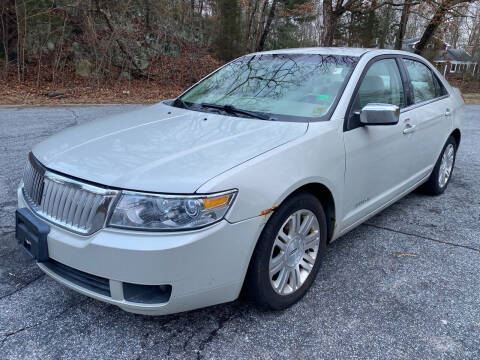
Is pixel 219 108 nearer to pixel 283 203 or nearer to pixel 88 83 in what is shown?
pixel 283 203

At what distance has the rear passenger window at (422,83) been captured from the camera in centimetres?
399

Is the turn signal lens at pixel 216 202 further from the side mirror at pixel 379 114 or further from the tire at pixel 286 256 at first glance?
the side mirror at pixel 379 114

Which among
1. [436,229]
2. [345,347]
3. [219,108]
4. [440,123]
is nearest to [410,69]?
[440,123]

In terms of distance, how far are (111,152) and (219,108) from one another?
1.09 metres

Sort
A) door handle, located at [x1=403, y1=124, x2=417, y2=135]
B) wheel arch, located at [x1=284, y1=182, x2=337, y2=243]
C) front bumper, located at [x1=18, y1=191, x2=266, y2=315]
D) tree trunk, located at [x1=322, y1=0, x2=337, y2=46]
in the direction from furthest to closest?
tree trunk, located at [x1=322, y1=0, x2=337, y2=46], door handle, located at [x1=403, y1=124, x2=417, y2=135], wheel arch, located at [x1=284, y1=182, x2=337, y2=243], front bumper, located at [x1=18, y1=191, x2=266, y2=315]

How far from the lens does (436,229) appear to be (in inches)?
153

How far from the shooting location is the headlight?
2047mm

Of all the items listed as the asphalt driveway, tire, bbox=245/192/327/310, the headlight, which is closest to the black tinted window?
the asphalt driveway

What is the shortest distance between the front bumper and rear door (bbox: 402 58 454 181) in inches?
90.6

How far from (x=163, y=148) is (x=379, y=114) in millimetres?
1498

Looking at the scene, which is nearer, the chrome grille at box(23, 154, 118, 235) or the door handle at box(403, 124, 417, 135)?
the chrome grille at box(23, 154, 118, 235)

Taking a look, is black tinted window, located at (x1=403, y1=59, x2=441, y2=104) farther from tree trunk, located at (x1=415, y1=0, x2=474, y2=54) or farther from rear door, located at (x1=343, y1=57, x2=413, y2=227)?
tree trunk, located at (x1=415, y1=0, x2=474, y2=54)

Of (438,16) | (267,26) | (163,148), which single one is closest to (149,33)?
(267,26)

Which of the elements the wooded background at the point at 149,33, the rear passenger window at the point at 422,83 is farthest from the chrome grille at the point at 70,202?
the wooded background at the point at 149,33
